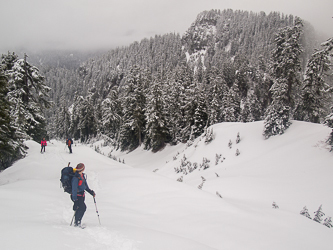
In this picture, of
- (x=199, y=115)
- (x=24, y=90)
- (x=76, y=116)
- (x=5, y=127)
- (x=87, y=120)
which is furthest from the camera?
(x=76, y=116)

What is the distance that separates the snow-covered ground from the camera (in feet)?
16.1

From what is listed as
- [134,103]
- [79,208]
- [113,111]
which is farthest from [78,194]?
[113,111]

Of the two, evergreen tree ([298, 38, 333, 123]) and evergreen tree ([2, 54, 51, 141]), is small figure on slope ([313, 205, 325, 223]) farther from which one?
evergreen tree ([2, 54, 51, 141])

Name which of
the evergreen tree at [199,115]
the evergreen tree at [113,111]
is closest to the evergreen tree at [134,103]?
the evergreen tree at [113,111]

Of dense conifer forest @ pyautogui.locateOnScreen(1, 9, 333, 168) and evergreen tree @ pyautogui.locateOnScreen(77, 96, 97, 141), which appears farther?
evergreen tree @ pyautogui.locateOnScreen(77, 96, 97, 141)

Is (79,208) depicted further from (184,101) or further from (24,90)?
Result: (184,101)

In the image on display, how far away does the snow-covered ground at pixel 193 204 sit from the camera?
16.1 ft

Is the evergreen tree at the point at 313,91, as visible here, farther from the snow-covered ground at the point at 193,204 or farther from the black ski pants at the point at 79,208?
the black ski pants at the point at 79,208

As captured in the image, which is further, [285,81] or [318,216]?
[285,81]

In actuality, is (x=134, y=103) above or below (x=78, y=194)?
above

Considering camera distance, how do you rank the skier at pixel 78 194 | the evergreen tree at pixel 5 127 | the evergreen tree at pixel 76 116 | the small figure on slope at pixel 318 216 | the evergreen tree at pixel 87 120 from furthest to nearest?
the evergreen tree at pixel 76 116
the evergreen tree at pixel 87 120
the evergreen tree at pixel 5 127
the small figure on slope at pixel 318 216
the skier at pixel 78 194

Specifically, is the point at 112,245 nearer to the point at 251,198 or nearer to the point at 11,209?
the point at 11,209

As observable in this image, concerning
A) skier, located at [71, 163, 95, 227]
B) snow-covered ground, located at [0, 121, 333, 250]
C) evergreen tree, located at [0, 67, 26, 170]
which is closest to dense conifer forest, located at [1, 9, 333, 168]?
evergreen tree, located at [0, 67, 26, 170]

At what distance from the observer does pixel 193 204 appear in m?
8.50
